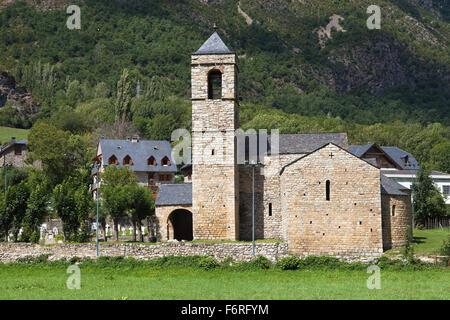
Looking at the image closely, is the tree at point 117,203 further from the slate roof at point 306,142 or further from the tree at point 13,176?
the tree at point 13,176

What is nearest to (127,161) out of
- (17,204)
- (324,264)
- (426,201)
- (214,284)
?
(17,204)

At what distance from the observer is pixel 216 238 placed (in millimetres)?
49281

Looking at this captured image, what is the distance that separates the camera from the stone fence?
152ft

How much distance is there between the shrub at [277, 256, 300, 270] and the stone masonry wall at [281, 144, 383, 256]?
2.07 meters

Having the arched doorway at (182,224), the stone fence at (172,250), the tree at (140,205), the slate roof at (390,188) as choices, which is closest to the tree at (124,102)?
the tree at (140,205)

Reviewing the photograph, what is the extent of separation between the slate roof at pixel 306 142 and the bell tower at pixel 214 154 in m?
5.58

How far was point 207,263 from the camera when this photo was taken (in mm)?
45125

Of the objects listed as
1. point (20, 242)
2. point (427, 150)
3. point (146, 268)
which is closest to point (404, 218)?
point (146, 268)

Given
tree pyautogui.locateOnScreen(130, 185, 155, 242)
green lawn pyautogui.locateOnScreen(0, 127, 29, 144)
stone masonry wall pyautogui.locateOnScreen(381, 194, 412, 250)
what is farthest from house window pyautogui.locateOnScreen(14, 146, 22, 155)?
stone masonry wall pyautogui.locateOnScreen(381, 194, 412, 250)

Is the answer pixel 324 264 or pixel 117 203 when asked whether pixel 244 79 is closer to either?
pixel 117 203

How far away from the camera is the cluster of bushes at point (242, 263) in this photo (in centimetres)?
4466

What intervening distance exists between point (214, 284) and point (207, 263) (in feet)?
23.0
